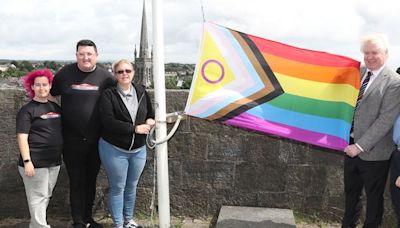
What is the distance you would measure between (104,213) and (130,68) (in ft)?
5.94

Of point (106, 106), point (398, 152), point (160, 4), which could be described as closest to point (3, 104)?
point (106, 106)

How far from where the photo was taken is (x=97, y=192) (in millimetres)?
4734

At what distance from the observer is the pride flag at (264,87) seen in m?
3.83

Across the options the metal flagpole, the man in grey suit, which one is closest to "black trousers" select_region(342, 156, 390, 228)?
the man in grey suit

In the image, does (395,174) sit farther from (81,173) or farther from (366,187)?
(81,173)

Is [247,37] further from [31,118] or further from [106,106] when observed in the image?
[31,118]

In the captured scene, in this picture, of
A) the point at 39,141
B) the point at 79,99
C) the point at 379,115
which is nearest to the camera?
the point at 379,115

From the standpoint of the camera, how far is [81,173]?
404 cm

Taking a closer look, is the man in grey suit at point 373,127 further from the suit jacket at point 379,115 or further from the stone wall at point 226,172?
the stone wall at point 226,172

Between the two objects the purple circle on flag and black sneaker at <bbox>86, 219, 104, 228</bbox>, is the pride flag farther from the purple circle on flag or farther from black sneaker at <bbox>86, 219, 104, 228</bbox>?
black sneaker at <bbox>86, 219, 104, 228</bbox>

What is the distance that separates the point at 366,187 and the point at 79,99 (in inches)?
99.6

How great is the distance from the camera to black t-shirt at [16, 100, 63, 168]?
360 cm

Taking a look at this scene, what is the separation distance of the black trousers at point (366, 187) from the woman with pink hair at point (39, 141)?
249cm

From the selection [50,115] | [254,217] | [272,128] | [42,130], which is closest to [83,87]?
[50,115]
